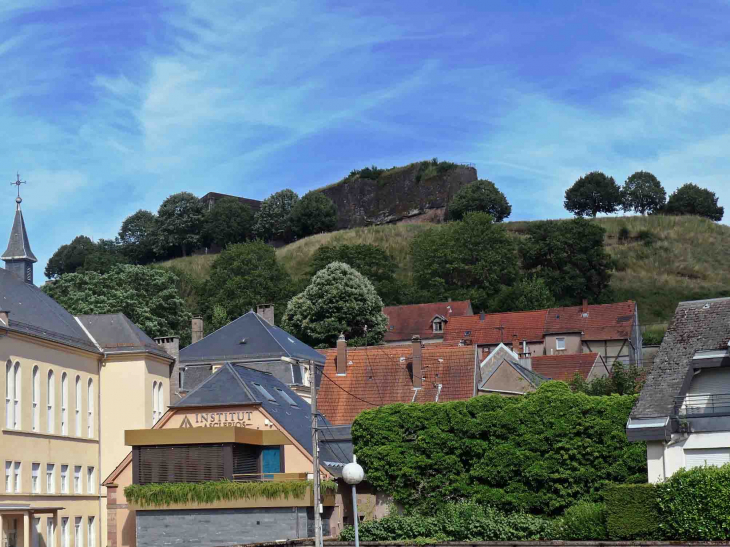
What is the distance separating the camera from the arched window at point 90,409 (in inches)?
1857

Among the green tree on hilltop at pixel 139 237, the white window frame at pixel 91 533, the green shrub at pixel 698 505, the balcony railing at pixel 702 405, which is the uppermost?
the green tree on hilltop at pixel 139 237

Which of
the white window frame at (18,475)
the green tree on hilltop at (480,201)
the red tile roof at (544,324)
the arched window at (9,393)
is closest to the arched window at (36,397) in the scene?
the arched window at (9,393)

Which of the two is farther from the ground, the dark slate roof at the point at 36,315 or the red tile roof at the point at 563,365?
the dark slate roof at the point at 36,315

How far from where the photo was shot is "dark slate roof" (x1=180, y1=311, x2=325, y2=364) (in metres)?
57.1

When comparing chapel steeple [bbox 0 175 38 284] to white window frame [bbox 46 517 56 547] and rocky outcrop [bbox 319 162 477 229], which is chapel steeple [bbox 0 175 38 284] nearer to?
white window frame [bbox 46 517 56 547]

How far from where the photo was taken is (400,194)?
131500 mm

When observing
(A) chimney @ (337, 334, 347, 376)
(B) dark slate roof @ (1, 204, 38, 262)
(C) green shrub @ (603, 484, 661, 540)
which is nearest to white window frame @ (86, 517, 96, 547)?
(A) chimney @ (337, 334, 347, 376)

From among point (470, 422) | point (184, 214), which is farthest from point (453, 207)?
point (470, 422)

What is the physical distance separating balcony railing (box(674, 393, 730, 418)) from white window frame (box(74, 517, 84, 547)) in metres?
26.1

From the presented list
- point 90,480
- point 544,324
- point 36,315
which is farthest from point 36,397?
point 544,324

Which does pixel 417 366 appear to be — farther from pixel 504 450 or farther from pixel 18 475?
pixel 18 475

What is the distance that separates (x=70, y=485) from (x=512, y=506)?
19650 mm

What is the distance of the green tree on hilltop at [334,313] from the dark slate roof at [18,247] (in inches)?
1120

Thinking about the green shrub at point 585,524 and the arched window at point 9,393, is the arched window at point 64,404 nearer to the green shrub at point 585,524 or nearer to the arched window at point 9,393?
the arched window at point 9,393
